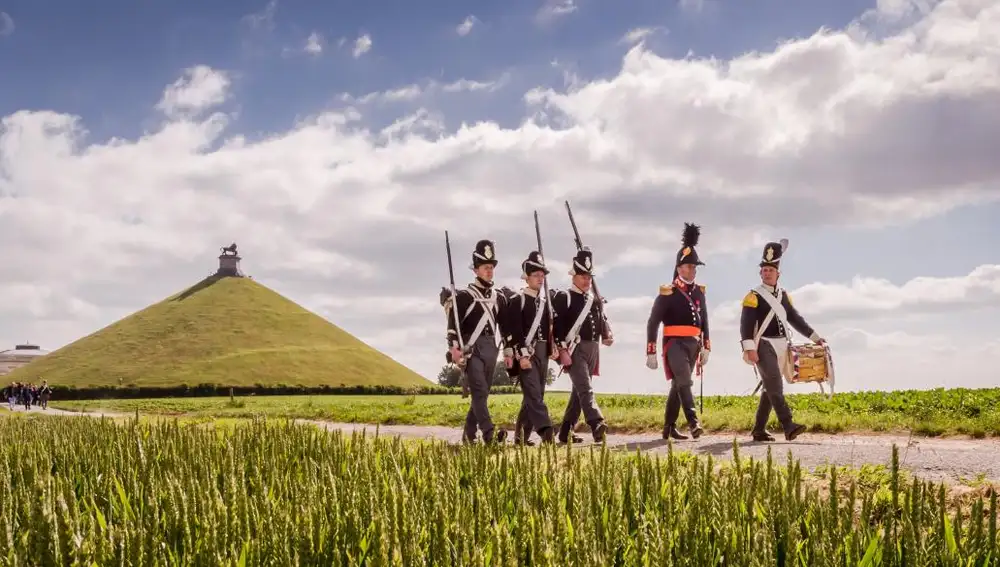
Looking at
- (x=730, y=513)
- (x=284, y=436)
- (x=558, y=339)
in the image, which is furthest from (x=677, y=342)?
(x=730, y=513)

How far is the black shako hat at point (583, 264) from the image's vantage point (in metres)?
12.8

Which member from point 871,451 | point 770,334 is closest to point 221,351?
point 770,334

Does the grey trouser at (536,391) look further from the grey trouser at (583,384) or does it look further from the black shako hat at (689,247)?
the black shako hat at (689,247)

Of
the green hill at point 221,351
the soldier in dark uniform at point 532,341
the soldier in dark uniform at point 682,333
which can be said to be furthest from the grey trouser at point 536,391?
the green hill at point 221,351

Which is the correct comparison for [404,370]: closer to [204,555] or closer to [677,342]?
[677,342]

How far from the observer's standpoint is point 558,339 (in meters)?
12.5

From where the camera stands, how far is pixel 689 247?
1312 centimetres

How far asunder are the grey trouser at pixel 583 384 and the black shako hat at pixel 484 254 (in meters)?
1.95

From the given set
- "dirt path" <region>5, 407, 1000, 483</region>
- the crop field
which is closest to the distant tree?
"dirt path" <region>5, 407, 1000, 483</region>

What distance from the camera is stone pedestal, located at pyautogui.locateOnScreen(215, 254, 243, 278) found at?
497 feet

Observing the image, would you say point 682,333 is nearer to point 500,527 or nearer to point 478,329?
point 478,329

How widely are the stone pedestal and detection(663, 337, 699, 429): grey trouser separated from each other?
146m

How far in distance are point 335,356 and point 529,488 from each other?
119 metres

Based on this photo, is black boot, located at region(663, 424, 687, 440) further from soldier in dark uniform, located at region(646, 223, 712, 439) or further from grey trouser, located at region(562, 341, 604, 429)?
grey trouser, located at region(562, 341, 604, 429)
